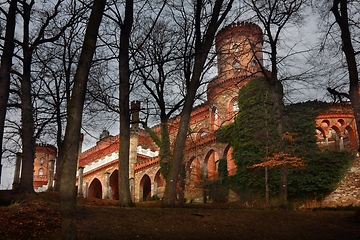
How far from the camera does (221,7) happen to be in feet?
43.4

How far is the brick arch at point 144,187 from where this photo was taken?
32719mm

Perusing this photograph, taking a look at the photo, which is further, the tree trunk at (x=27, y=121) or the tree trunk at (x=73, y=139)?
the tree trunk at (x=27, y=121)

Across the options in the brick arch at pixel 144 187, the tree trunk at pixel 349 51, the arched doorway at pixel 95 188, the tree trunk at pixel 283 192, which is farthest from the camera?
the arched doorway at pixel 95 188

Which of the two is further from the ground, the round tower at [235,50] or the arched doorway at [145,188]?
the round tower at [235,50]

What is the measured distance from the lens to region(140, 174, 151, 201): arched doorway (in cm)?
3278

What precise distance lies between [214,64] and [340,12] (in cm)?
533

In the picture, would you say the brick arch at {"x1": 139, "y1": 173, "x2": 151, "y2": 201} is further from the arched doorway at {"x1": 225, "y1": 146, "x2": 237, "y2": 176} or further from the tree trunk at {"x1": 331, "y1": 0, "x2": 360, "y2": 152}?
the tree trunk at {"x1": 331, "y1": 0, "x2": 360, "y2": 152}

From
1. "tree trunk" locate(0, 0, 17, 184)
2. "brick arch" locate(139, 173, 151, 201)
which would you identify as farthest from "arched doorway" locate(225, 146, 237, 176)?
"tree trunk" locate(0, 0, 17, 184)

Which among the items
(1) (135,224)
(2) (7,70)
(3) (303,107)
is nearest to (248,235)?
(1) (135,224)

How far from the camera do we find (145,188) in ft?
118

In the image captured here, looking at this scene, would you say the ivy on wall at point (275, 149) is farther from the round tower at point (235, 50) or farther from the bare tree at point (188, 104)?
the bare tree at point (188, 104)

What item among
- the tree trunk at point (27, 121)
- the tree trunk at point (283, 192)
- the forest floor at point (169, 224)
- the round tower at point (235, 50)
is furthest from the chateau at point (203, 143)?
the forest floor at point (169, 224)

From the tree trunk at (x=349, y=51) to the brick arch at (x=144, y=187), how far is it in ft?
75.4

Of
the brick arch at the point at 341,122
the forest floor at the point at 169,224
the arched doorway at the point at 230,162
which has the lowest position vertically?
the forest floor at the point at 169,224
